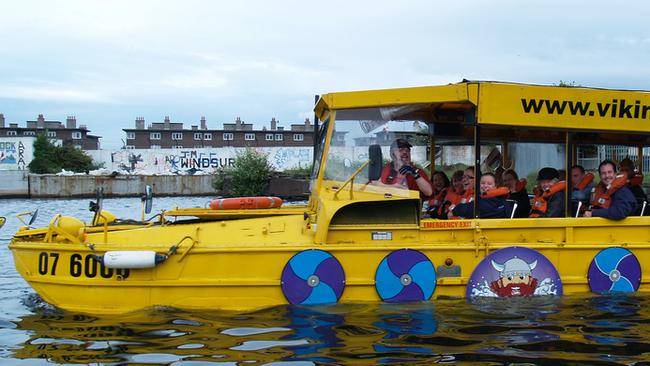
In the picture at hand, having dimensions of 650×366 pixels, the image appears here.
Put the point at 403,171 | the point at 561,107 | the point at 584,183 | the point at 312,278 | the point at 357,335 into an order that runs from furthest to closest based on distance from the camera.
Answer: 1. the point at 584,183
2. the point at 403,171
3. the point at 561,107
4. the point at 312,278
5. the point at 357,335

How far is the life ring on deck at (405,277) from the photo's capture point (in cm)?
667

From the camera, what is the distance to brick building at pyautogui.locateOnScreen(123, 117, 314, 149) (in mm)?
71500

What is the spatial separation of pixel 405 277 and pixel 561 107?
240 cm

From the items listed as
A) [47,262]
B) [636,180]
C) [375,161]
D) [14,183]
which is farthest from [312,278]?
[14,183]

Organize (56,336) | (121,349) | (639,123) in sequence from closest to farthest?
(121,349), (56,336), (639,123)

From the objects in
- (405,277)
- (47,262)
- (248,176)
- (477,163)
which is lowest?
(405,277)

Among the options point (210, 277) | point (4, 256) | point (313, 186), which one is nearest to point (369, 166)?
point (313, 186)

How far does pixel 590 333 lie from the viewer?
20.4 feet

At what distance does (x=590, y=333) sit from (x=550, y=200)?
1.74 meters

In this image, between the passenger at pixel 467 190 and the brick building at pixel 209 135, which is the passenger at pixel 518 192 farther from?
the brick building at pixel 209 135

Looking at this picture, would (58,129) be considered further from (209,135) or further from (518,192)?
(518,192)

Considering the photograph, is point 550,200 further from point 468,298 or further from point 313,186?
point 313,186

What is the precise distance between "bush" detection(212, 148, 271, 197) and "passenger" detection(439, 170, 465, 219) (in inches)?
1107

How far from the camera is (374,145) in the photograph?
23.0 feet
